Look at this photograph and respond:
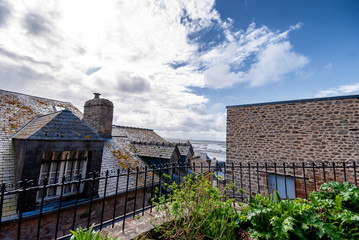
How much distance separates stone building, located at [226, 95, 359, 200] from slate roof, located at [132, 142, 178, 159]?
3583 millimetres

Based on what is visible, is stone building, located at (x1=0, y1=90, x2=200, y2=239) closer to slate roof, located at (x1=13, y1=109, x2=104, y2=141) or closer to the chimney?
slate roof, located at (x1=13, y1=109, x2=104, y2=141)

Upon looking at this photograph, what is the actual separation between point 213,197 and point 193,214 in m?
0.44

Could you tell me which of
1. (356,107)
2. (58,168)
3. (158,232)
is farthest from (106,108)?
(356,107)

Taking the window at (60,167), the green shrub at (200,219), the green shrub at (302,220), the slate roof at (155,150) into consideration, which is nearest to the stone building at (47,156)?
the window at (60,167)

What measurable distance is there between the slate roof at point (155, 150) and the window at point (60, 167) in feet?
13.4

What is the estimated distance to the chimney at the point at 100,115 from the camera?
10.3 meters

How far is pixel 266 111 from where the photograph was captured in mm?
9992

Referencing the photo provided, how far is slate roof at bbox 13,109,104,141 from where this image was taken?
230 inches

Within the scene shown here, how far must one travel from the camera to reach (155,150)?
1101 cm

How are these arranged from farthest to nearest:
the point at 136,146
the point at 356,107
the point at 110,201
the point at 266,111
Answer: the point at 136,146, the point at 266,111, the point at 356,107, the point at 110,201

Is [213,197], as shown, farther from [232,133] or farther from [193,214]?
[232,133]

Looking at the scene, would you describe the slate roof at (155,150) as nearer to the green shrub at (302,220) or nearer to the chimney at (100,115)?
the chimney at (100,115)

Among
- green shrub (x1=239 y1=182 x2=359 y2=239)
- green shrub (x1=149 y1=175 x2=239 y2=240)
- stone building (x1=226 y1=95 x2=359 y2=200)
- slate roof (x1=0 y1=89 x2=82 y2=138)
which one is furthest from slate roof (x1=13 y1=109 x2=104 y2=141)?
stone building (x1=226 y1=95 x2=359 y2=200)

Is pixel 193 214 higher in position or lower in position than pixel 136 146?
lower
